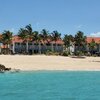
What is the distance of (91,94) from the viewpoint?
33.3 meters

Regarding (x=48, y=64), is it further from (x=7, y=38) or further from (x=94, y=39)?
(x=94, y=39)

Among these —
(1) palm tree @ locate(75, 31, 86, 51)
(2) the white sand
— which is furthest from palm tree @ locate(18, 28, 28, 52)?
(2) the white sand

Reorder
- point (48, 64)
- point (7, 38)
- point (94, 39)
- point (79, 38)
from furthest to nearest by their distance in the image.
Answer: point (94, 39), point (79, 38), point (7, 38), point (48, 64)

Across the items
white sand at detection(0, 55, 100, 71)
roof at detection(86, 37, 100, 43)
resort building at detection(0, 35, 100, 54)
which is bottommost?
white sand at detection(0, 55, 100, 71)

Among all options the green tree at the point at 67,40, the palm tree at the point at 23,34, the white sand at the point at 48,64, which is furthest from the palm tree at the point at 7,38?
the white sand at the point at 48,64

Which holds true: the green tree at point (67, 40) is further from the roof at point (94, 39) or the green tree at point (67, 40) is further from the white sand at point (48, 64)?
the white sand at point (48, 64)

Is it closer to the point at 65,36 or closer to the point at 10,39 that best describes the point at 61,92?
the point at 10,39

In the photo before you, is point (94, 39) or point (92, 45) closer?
point (92, 45)

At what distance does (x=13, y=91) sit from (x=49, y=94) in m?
4.02

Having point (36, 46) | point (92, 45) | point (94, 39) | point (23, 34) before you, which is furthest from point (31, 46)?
point (94, 39)

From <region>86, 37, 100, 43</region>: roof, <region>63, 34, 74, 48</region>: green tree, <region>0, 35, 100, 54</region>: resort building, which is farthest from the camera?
<region>86, 37, 100, 43</region>: roof

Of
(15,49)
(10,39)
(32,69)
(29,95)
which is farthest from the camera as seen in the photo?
(15,49)

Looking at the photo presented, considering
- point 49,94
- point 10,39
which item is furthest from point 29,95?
point 10,39

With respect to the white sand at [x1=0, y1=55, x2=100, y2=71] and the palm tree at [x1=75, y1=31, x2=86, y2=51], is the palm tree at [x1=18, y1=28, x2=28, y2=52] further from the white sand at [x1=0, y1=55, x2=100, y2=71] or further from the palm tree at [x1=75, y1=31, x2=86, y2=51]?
the white sand at [x1=0, y1=55, x2=100, y2=71]
